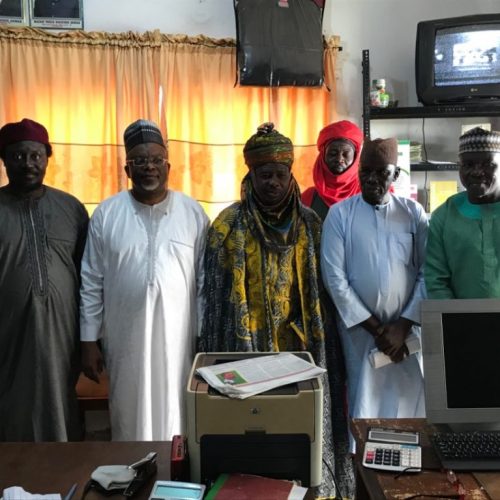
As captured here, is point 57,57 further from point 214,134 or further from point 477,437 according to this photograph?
point 477,437

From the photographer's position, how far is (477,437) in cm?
140

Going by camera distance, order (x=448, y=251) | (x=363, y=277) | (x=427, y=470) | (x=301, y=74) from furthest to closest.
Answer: (x=301, y=74), (x=363, y=277), (x=448, y=251), (x=427, y=470)

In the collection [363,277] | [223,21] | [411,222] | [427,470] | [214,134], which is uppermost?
[223,21]

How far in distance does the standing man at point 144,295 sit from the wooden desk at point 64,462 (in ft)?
2.39

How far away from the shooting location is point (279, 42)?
10.4ft

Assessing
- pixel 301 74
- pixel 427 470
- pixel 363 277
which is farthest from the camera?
pixel 301 74

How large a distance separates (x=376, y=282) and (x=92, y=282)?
115 cm

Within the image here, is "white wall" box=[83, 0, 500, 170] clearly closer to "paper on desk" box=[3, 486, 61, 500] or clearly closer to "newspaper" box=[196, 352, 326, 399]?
"newspaper" box=[196, 352, 326, 399]

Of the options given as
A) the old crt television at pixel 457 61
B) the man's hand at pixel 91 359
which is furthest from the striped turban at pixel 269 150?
the old crt television at pixel 457 61

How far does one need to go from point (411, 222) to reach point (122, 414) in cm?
142

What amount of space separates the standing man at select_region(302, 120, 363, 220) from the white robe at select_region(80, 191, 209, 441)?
0.73 m

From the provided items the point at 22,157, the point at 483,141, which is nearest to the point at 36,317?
the point at 22,157

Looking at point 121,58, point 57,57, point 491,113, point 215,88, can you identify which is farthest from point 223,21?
point 491,113

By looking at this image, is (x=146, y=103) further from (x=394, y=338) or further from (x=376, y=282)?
(x=394, y=338)
